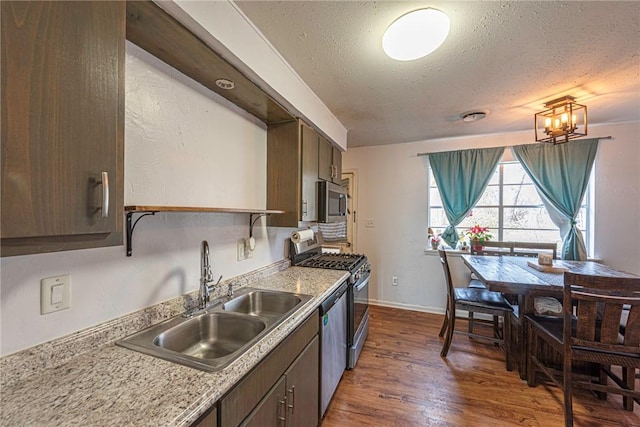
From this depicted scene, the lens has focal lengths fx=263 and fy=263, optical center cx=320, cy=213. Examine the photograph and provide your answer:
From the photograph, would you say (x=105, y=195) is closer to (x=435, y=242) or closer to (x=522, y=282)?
(x=522, y=282)

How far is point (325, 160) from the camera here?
8.49 ft

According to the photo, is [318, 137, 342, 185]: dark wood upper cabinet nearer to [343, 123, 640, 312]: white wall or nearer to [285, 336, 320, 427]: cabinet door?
[343, 123, 640, 312]: white wall

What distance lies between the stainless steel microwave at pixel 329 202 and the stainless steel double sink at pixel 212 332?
39.2 inches

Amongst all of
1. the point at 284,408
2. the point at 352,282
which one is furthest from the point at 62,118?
the point at 352,282

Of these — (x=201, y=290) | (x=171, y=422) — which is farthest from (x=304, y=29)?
(x=171, y=422)

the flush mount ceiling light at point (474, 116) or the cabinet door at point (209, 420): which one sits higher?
the flush mount ceiling light at point (474, 116)

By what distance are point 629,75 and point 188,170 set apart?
3.13m

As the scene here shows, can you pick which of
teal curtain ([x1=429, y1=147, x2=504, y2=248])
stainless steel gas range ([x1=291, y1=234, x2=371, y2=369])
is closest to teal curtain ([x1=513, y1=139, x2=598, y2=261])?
teal curtain ([x1=429, y1=147, x2=504, y2=248])

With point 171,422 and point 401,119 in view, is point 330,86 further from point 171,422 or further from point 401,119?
point 171,422

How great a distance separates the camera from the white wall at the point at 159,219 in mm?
847

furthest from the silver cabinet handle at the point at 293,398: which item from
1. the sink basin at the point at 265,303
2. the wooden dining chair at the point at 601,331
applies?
the wooden dining chair at the point at 601,331

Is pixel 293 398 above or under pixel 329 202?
under

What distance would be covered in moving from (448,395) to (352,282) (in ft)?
3.54

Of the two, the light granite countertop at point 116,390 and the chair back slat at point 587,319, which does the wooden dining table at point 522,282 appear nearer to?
the chair back slat at point 587,319
